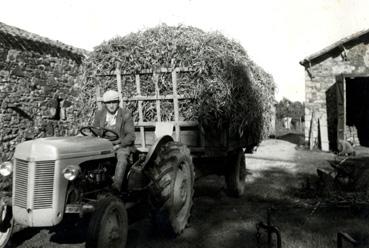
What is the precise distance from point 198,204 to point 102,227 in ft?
10.8

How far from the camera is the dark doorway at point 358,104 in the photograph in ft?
58.4

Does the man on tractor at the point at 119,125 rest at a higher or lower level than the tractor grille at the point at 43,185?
higher

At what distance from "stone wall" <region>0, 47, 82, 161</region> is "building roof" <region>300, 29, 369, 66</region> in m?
10.0

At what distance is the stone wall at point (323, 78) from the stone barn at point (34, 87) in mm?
10111

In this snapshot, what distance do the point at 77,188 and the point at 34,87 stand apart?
6736mm

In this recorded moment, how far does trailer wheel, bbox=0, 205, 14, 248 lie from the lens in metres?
4.18

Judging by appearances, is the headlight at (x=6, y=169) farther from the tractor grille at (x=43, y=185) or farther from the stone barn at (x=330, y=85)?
the stone barn at (x=330, y=85)

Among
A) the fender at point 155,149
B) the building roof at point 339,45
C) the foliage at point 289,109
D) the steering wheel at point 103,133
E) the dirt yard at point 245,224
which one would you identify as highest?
the building roof at point 339,45

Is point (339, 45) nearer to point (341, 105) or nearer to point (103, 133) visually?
point (341, 105)

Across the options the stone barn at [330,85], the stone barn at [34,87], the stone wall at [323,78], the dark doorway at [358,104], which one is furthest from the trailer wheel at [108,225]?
the dark doorway at [358,104]

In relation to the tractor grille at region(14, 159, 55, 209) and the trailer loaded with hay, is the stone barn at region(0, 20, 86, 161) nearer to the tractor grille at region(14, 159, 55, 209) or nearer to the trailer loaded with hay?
the trailer loaded with hay

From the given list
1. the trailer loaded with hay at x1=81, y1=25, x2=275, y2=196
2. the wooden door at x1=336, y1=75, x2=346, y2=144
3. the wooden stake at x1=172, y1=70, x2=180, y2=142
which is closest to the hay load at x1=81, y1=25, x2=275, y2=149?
the trailer loaded with hay at x1=81, y1=25, x2=275, y2=196

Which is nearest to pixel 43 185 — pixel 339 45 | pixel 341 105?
pixel 341 105

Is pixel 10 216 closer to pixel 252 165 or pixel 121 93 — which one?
pixel 121 93
